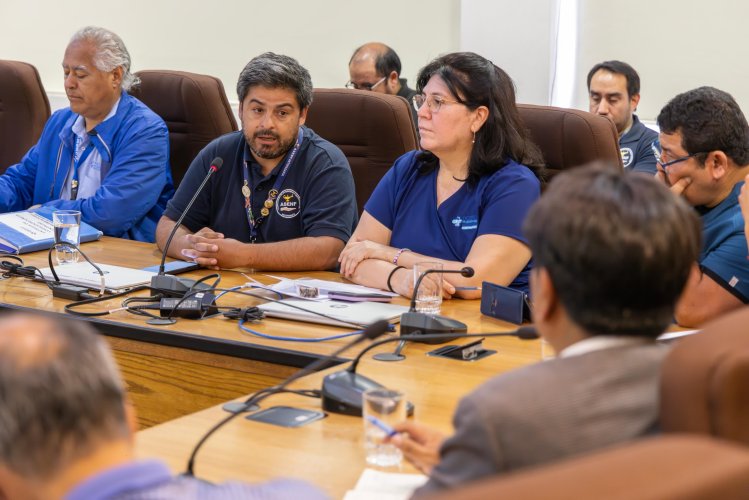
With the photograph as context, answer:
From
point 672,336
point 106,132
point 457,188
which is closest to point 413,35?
point 106,132

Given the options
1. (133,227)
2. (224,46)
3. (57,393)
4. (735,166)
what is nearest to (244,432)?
(57,393)

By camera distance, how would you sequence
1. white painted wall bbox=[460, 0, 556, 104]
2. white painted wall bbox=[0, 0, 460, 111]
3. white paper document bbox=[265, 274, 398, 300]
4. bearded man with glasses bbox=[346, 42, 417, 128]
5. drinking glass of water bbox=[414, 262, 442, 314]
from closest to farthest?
drinking glass of water bbox=[414, 262, 442, 314], white paper document bbox=[265, 274, 398, 300], white painted wall bbox=[460, 0, 556, 104], bearded man with glasses bbox=[346, 42, 417, 128], white painted wall bbox=[0, 0, 460, 111]

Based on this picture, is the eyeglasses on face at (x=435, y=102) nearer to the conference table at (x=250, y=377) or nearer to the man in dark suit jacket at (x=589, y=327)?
the conference table at (x=250, y=377)

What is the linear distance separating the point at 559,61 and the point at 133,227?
2.32 m

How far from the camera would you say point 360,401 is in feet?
5.46

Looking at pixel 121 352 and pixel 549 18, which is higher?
pixel 549 18

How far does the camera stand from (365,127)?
3514mm

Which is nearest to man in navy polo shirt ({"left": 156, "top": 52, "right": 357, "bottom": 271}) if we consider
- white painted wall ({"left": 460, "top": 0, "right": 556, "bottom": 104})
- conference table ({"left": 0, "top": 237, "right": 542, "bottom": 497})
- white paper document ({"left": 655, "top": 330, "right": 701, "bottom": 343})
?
conference table ({"left": 0, "top": 237, "right": 542, "bottom": 497})

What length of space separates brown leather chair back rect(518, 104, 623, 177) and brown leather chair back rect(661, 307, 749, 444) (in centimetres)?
186

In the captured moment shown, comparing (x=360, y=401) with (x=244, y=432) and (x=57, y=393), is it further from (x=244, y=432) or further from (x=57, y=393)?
(x=57, y=393)

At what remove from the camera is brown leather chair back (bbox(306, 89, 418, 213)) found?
3.47 metres

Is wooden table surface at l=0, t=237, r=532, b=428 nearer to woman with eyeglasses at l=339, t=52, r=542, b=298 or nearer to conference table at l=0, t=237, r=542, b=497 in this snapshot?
conference table at l=0, t=237, r=542, b=497

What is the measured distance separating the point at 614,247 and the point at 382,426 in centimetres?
58

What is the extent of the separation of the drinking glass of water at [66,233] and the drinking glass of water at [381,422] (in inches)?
59.6
